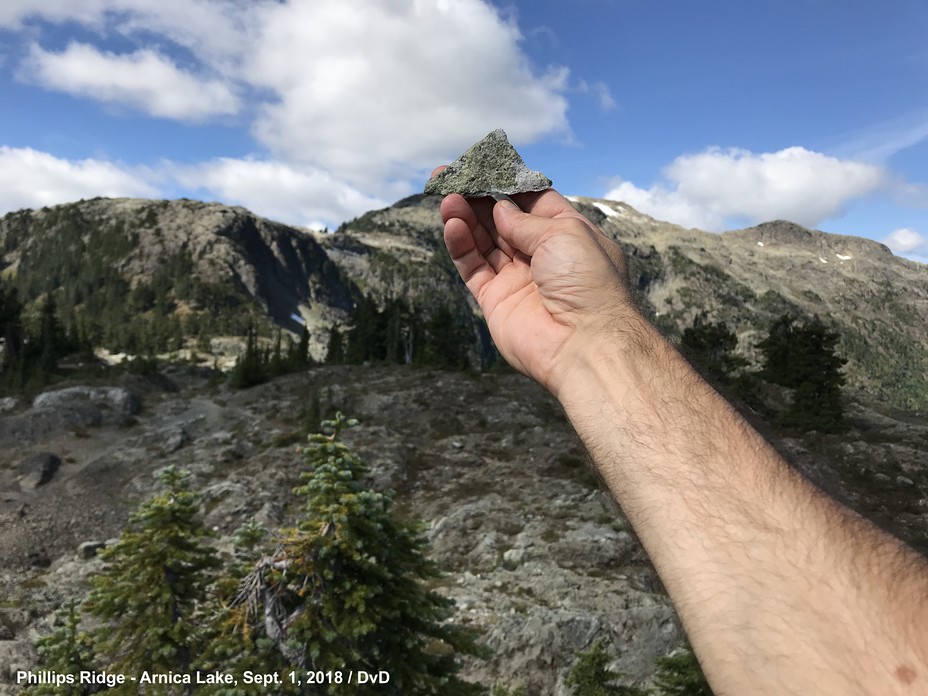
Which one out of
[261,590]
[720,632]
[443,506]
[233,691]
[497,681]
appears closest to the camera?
[720,632]

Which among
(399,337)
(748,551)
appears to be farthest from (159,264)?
(748,551)

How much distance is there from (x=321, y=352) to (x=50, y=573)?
115 metres

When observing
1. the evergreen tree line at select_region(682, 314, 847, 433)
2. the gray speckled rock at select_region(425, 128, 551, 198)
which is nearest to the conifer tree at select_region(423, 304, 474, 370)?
the evergreen tree line at select_region(682, 314, 847, 433)

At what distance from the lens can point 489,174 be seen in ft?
17.4

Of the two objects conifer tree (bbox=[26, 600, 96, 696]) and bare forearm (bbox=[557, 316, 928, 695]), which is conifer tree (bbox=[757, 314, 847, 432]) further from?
conifer tree (bbox=[26, 600, 96, 696])

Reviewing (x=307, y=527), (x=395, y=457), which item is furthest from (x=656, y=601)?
(x=395, y=457)

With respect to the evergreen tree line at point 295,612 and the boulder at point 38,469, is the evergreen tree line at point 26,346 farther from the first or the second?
the evergreen tree line at point 295,612

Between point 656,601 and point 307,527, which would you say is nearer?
point 307,527

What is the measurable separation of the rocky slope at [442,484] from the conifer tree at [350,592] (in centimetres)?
502

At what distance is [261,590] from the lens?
7672 millimetres

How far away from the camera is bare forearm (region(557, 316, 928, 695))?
195cm

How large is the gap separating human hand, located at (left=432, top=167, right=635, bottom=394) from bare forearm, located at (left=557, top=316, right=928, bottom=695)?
642 millimetres

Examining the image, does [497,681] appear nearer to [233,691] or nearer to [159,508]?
[233,691]

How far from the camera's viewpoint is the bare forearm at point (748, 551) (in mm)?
1949
